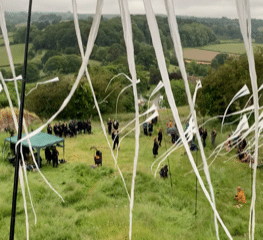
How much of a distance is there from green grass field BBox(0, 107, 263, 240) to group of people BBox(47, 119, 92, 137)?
4461 mm

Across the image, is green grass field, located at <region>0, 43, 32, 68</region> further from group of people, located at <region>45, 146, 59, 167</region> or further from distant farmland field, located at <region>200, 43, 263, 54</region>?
distant farmland field, located at <region>200, 43, 263, 54</region>

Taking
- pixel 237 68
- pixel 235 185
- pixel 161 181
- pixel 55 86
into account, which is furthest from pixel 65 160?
pixel 55 86

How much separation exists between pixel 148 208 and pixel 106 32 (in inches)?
3300

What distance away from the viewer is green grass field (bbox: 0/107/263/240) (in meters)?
8.62

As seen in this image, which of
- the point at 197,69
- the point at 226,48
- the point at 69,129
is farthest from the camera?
the point at 226,48

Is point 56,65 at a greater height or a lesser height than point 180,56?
greater

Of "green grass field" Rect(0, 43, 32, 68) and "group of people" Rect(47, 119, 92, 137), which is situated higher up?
"green grass field" Rect(0, 43, 32, 68)

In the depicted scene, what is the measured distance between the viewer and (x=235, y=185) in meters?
12.6

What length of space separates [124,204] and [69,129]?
38.2 feet

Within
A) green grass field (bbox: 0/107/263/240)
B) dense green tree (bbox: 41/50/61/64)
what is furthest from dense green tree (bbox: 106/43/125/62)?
green grass field (bbox: 0/107/263/240)

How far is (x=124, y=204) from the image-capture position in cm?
1072

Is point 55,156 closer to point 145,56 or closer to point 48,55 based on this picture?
point 48,55

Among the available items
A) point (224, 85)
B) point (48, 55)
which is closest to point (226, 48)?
point (48, 55)

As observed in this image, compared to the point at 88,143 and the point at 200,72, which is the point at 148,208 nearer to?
the point at 88,143
